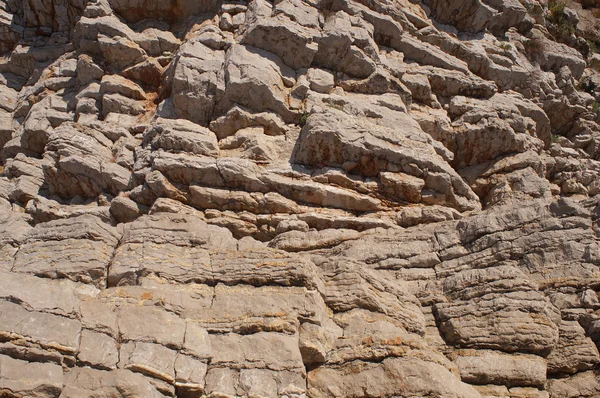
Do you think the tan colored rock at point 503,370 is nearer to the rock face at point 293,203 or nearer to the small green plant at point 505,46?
the rock face at point 293,203

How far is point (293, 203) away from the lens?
55.3 feet

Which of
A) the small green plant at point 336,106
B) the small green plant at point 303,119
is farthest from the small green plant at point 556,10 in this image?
the small green plant at point 303,119

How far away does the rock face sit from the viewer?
9859 mm

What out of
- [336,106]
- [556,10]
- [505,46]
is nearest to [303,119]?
[336,106]

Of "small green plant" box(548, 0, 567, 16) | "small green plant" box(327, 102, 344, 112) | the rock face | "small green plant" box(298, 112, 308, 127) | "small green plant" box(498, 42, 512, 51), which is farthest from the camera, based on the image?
"small green plant" box(548, 0, 567, 16)

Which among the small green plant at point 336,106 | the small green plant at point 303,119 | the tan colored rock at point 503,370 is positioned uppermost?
the small green plant at point 336,106

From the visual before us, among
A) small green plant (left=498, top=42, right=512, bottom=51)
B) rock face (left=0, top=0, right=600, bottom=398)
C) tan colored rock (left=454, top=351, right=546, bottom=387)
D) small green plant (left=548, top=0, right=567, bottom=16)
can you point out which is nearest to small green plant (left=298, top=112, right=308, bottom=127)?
rock face (left=0, top=0, right=600, bottom=398)

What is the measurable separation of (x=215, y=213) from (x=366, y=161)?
573cm

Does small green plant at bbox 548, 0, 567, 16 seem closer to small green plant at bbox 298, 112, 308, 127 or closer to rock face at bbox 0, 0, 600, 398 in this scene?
rock face at bbox 0, 0, 600, 398

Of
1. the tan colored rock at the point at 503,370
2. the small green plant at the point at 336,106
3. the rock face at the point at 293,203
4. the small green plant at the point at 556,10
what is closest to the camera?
the rock face at the point at 293,203

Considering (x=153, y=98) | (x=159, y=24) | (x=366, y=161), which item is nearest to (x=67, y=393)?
(x=366, y=161)

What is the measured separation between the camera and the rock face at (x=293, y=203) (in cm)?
986

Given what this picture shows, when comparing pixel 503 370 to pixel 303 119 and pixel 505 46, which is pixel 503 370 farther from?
pixel 505 46

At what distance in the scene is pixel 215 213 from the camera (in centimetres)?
1623
